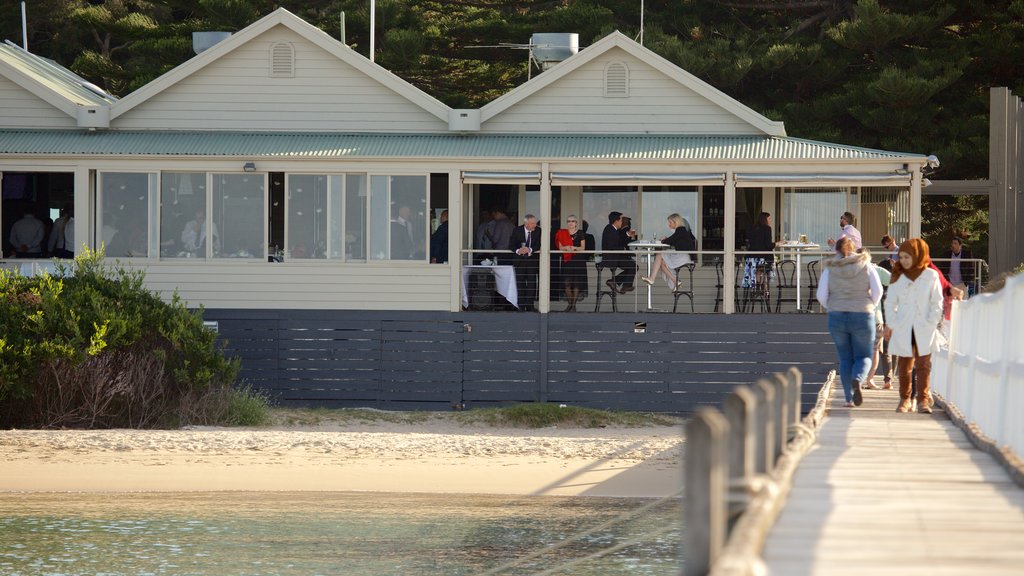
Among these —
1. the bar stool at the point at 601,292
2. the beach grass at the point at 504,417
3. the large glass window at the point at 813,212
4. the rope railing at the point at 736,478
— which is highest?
the large glass window at the point at 813,212

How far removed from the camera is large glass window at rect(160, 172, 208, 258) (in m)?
23.3

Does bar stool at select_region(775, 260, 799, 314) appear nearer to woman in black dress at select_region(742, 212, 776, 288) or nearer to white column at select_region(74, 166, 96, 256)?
woman in black dress at select_region(742, 212, 776, 288)

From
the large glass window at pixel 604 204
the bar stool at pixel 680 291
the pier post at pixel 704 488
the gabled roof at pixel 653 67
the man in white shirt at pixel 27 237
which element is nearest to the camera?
the pier post at pixel 704 488

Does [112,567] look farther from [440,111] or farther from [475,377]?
[440,111]

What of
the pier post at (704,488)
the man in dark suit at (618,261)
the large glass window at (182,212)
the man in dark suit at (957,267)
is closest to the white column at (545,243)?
the man in dark suit at (618,261)

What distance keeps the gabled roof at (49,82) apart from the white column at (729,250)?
11012mm

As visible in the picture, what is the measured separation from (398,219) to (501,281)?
6.47ft

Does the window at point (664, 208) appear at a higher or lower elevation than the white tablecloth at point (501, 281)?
higher

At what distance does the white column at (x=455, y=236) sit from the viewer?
22797mm

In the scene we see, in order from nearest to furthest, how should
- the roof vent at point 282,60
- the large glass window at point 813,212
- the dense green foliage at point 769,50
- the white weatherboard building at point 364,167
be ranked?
the white weatherboard building at point 364,167
the roof vent at point 282,60
the large glass window at point 813,212
the dense green foliage at point 769,50

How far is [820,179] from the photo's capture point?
886 inches

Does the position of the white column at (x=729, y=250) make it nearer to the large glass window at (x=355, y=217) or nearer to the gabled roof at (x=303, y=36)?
the gabled roof at (x=303, y=36)

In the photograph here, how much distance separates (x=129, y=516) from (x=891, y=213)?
15.6 m

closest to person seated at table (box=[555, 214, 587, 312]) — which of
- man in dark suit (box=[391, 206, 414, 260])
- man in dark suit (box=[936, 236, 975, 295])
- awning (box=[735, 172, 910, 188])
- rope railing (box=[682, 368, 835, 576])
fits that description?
man in dark suit (box=[391, 206, 414, 260])
